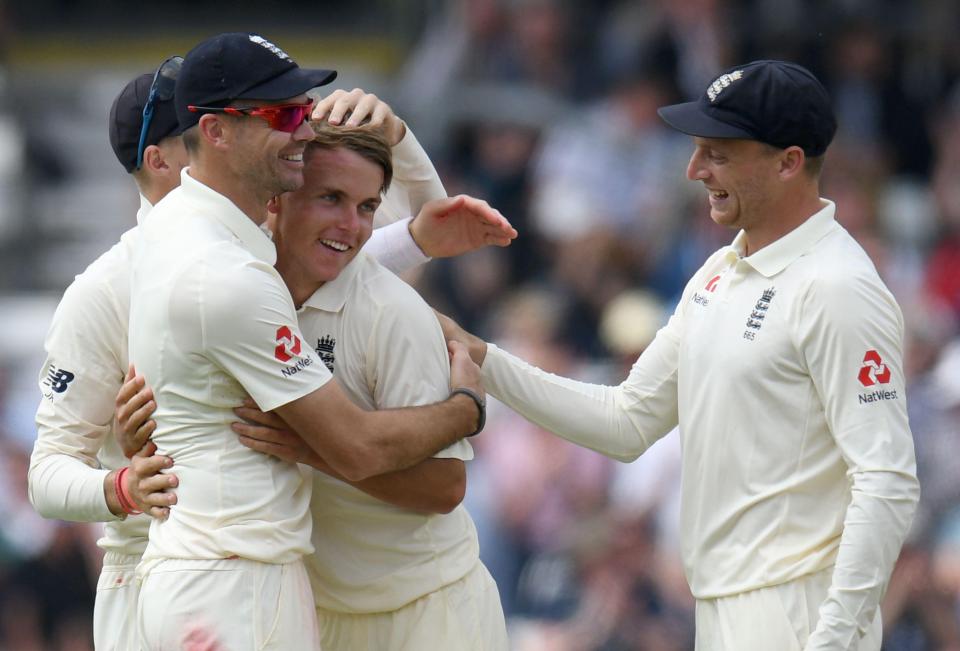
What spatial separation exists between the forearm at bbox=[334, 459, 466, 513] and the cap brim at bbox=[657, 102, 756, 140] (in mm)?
1064

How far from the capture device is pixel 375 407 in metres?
4.25

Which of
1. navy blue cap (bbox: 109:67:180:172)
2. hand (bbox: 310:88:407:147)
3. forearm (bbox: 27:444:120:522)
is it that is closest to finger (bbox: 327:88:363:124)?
hand (bbox: 310:88:407:147)

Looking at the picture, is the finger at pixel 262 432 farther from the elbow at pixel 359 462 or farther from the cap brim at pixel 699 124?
the cap brim at pixel 699 124

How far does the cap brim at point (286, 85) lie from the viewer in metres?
3.95

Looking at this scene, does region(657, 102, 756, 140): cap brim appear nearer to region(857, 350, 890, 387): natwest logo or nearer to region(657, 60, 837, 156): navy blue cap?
region(657, 60, 837, 156): navy blue cap

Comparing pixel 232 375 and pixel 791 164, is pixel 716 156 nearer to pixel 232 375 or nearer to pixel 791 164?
pixel 791 164

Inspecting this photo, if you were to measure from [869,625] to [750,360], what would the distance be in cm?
71

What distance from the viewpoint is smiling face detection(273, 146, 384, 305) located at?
4.24 m

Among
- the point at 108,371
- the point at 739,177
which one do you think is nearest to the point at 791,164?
the point at 739,177

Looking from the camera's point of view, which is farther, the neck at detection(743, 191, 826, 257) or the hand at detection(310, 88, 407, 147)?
the hand at detection(310, 88, 407, 147)

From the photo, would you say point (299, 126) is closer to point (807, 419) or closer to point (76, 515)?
point (76, 515)

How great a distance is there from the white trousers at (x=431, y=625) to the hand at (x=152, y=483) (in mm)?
659

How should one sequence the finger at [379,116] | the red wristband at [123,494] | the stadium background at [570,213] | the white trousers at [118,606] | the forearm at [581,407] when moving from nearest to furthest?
the red wristband at [123,494], the finger at [379,116], the white trousers at [118,606], the forearm at [581,407], the stadium background at [570,213]

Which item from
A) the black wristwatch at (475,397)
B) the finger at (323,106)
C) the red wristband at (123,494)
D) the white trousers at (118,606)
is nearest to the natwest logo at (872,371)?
the black wristwatch at (475,397)
